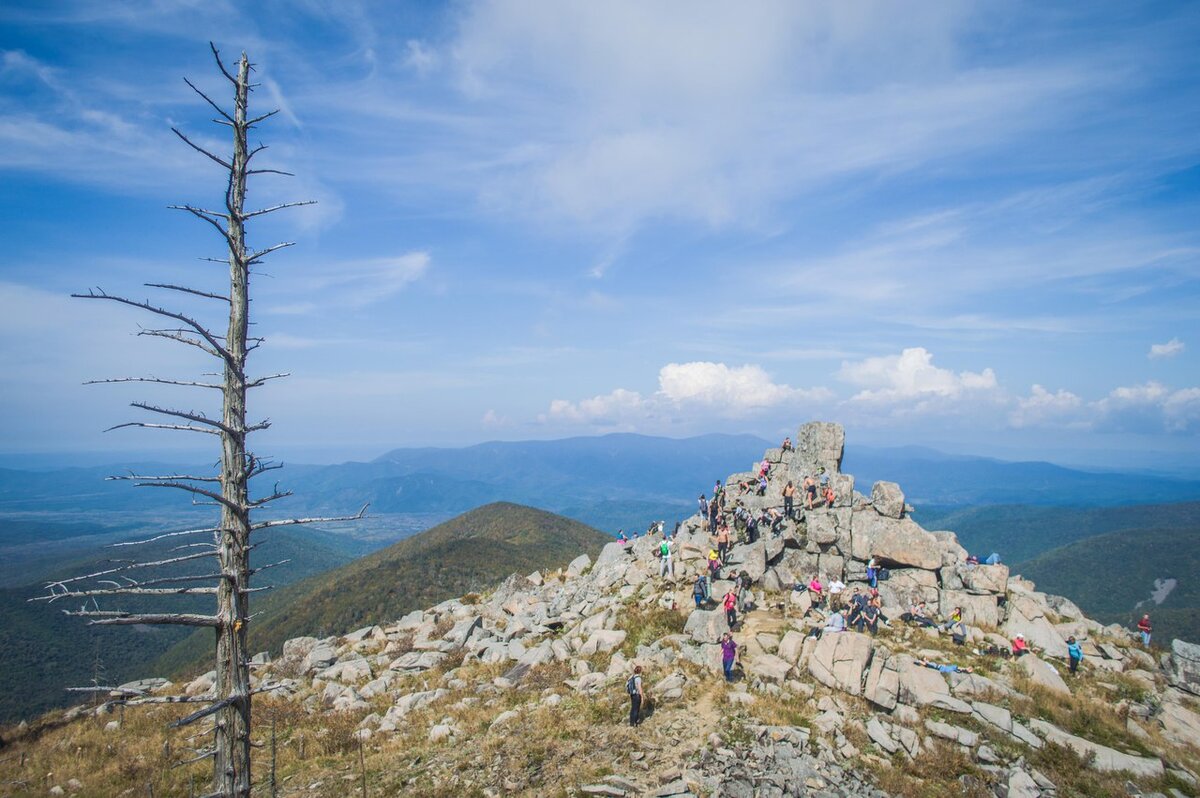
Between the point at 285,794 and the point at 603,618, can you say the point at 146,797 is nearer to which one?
the point at 285,794

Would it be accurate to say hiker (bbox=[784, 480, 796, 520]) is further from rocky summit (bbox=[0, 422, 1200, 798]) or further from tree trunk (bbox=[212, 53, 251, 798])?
tree trunk (bbox=[212, 53, 251, 798])

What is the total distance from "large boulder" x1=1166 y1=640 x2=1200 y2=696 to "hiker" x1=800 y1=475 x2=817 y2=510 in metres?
14.2

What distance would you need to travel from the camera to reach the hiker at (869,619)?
886 inches

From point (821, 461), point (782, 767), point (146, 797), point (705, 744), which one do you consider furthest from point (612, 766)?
point (821, 461)

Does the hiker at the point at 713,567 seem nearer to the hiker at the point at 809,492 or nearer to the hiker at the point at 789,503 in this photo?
the hiker at the point at 789,503

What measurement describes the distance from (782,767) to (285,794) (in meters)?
13.6

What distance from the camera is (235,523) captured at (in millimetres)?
8156

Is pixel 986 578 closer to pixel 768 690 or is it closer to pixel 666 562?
pixel 768 690

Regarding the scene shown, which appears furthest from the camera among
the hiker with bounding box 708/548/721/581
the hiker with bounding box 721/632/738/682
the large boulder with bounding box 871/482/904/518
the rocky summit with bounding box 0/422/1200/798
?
the large boulder with bounding box 871/482/904/518

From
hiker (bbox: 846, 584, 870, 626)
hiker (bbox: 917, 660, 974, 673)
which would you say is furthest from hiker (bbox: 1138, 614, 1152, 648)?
hiker (bbox: 846, 584, 870, 626)

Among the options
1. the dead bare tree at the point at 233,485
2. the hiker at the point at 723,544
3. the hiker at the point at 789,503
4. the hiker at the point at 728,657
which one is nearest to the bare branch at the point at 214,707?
the dead bare tree at the point at 233,485

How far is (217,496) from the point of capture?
7.44 m

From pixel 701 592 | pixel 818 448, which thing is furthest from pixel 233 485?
pixel 818 448

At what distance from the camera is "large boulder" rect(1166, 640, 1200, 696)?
792 inches
